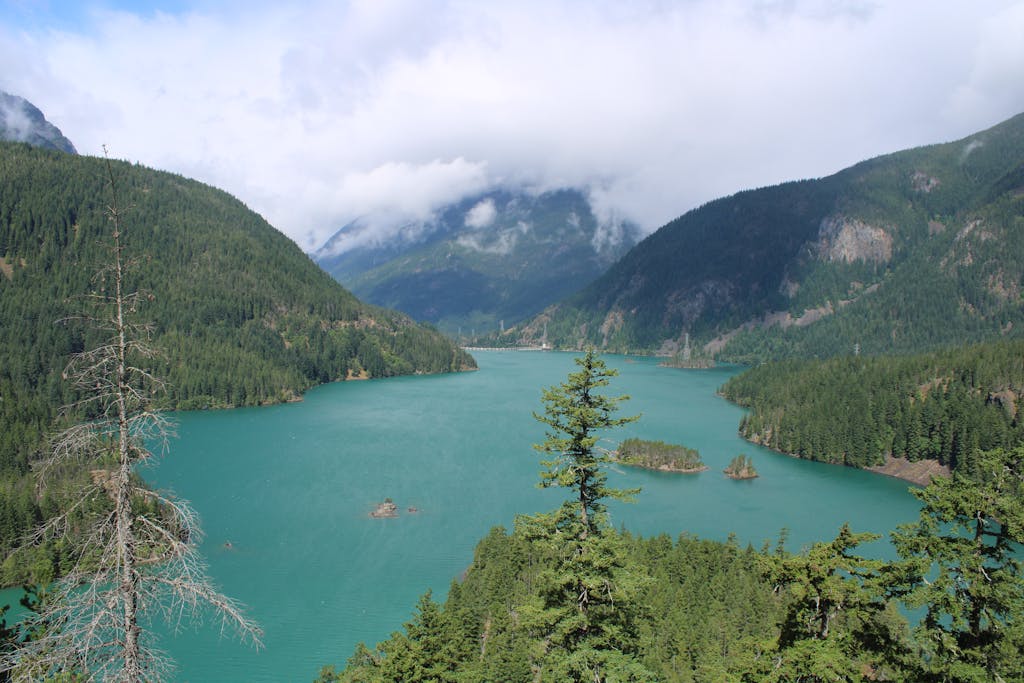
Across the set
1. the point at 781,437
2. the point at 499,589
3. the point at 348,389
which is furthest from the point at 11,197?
the point at 781,437

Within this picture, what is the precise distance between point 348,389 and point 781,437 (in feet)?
324

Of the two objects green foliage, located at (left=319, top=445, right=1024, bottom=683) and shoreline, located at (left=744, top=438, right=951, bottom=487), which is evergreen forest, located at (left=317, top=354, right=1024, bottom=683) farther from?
shoreline, located at (left=744, top=438, right=951, bottom=487)

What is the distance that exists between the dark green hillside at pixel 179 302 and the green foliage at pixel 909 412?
9901 cm

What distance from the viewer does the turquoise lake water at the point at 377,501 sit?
139 feet

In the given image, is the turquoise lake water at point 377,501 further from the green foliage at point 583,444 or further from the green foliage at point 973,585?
the green foliage at point 583,444

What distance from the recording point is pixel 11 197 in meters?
140

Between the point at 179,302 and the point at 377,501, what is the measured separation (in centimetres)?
11077

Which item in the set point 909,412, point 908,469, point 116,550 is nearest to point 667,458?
point 908,469

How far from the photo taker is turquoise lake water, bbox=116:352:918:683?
42375 millimetres

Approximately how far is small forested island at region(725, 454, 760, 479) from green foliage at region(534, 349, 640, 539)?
228 ft

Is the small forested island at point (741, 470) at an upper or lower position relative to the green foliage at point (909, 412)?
lower

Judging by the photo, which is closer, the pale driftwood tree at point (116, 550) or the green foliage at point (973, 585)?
the pale driftwood tree at point (116, 550)

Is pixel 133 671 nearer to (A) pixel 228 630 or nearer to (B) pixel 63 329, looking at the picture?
(A) pixel 228 630

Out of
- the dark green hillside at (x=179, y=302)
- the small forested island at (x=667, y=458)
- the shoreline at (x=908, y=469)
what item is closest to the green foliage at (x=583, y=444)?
the small forested island at (x=667, y=458)
